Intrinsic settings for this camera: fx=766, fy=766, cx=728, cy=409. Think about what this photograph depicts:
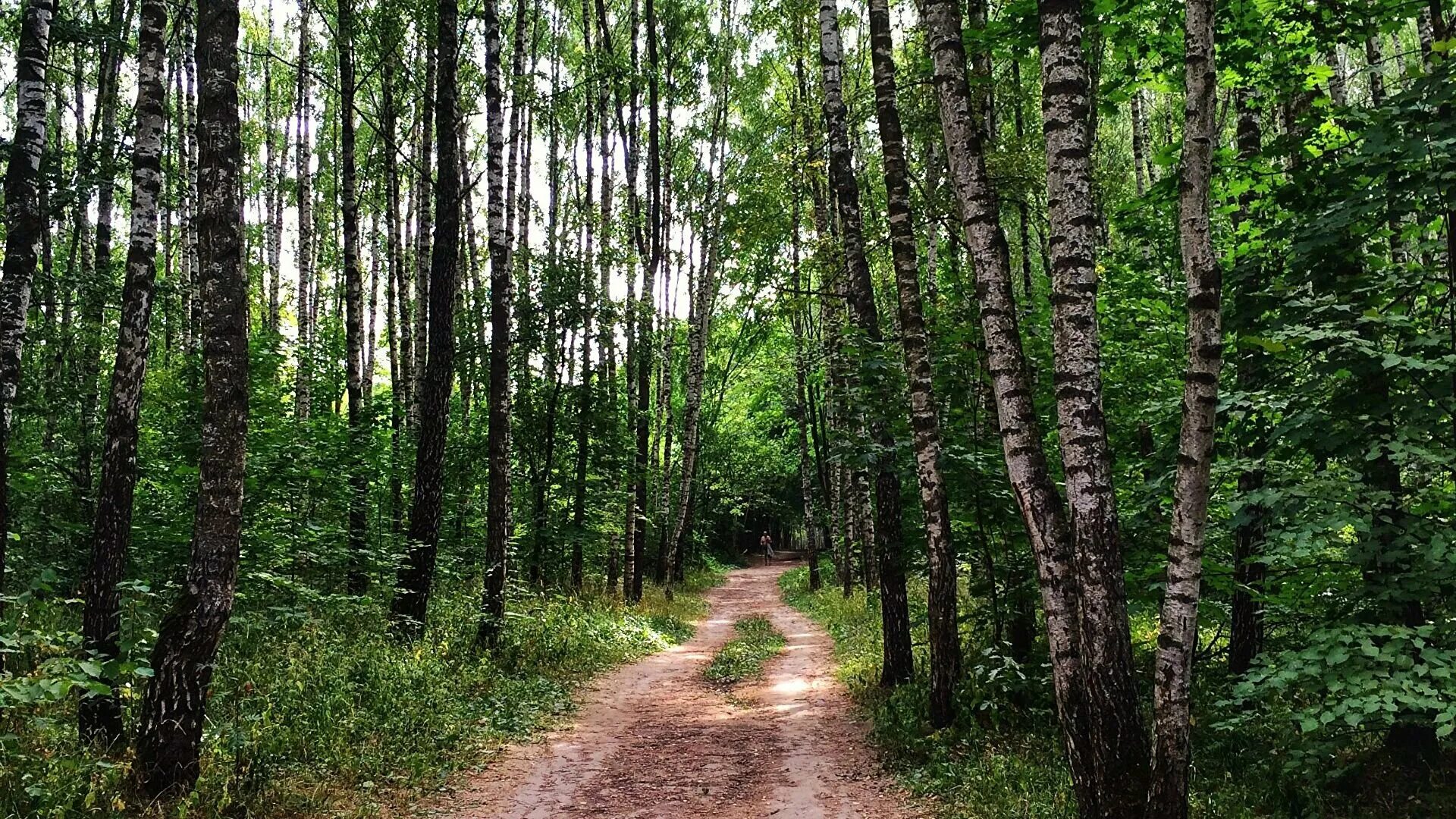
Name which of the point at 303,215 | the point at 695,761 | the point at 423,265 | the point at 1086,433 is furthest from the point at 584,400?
the point at 1086,433

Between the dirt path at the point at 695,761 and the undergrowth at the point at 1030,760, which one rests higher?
the undergrowth at the point at 1030,760

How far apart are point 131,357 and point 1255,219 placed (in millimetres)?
9475

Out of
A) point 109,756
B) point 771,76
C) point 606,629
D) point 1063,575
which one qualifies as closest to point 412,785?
point 109,756

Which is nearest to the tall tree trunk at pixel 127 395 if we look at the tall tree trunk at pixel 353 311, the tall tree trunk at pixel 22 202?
the tall tree trunk at pixel 22 202

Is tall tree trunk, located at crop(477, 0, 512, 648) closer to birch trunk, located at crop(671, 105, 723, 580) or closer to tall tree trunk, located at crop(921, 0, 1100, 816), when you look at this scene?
tall tree trunk, located at crop(921, 0, 1100, 816)

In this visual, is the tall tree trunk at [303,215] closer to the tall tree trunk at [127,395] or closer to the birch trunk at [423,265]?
the birch trunk at [423,265]

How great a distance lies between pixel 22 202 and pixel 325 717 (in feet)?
16.9

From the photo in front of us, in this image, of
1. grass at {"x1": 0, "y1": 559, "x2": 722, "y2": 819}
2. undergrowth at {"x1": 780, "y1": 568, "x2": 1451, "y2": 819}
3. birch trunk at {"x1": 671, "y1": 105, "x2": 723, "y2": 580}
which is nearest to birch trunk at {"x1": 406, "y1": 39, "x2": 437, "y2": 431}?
grass at {"x1": 0, "y1": 559, "x2": 722, "y2": 819}

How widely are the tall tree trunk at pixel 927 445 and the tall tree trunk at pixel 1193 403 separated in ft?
12.3

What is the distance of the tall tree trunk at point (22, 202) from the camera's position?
6496 mm

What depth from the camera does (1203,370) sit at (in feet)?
13.0

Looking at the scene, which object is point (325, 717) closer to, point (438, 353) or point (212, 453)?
point (212, 453)

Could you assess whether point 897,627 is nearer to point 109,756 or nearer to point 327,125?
point 109,756

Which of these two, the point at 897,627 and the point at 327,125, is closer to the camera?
the point at 897,627
